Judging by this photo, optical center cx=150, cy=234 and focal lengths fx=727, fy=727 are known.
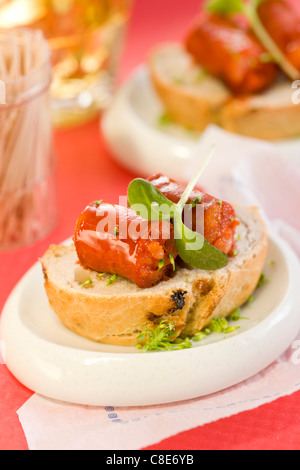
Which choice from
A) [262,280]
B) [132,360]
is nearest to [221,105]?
[262,280]

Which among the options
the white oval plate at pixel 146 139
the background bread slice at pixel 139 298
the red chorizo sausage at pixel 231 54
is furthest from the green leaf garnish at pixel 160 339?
the red chorizo sausage at pixel 231 54

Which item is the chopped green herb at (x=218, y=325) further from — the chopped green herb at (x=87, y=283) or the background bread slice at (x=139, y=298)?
the chopped green herb at (x=87, y=283)

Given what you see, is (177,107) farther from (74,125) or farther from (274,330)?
(274,330)

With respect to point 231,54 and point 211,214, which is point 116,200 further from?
point 231,54

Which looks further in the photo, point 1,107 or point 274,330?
point 1,107

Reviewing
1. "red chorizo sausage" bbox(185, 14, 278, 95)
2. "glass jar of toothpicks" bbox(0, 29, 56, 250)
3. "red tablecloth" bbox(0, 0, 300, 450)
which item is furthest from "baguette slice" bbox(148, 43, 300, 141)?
"glass jar of toothpicks" bbox(0, 29, 56, 250)

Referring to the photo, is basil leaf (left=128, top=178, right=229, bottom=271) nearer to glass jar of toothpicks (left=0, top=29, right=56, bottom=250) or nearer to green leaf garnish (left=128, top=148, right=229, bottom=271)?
green leaf garnish (left=128, top=148, right=229, bottom=271)

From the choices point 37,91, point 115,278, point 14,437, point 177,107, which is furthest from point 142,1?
point 14,437
